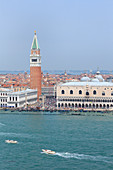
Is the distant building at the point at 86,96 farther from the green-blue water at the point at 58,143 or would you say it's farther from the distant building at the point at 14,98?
the green-blue water at the point at 58,143

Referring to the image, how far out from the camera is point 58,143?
21.1 m

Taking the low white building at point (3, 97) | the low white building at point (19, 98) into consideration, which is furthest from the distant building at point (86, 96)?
the low white building at point (3, 97)

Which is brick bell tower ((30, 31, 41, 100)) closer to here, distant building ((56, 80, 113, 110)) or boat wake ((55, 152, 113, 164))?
distant building ((56, 80, 113, 110))

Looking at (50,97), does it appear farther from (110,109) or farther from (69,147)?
(69,147)

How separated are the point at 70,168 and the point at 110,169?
162 cm

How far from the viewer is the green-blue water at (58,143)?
17.6 m

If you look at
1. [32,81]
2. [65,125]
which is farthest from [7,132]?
[32,81]

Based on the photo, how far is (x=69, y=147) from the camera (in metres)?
20.2

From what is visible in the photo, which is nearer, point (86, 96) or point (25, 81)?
point (86, 96)

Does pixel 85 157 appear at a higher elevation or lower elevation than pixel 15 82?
lower

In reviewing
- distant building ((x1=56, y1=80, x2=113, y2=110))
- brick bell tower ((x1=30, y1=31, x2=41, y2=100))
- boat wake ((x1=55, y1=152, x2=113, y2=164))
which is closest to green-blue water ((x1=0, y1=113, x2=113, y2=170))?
boat wake ((x1=55, y1=152, x2=113, y2=164))

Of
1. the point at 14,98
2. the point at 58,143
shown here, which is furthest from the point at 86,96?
the point at 58,143

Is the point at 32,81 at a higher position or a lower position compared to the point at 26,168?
higher

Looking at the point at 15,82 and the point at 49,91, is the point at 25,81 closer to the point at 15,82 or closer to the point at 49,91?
the point at 15,82
